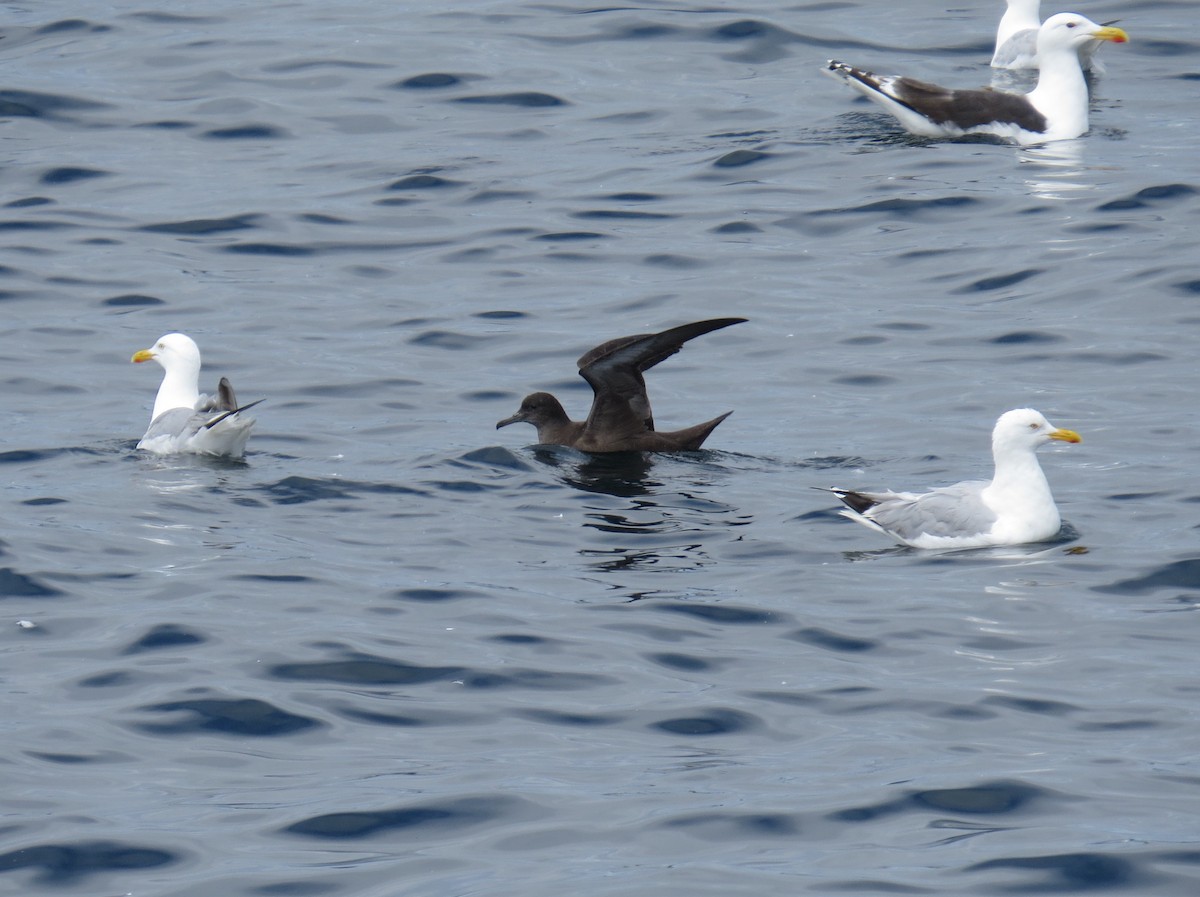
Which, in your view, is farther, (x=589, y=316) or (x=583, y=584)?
(x=589, y=316)

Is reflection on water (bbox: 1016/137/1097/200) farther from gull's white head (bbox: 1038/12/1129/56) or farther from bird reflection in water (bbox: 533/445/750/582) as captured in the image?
bird reflection in water (bbox: 533/445/750/582)

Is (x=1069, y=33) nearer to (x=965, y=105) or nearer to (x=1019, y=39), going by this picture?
(x=965, y=105)

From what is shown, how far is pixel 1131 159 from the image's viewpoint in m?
18.8

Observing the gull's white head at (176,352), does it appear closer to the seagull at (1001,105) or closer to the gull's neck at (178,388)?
the gull's neck at (178,388)

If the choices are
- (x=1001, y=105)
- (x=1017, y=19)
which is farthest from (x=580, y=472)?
(x=1017, y=19)

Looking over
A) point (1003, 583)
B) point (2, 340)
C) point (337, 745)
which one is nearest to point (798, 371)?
point (1003, 583)

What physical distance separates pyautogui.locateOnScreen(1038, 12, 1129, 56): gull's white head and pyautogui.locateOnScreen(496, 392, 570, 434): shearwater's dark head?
8644mm

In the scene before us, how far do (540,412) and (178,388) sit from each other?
7.88 feet

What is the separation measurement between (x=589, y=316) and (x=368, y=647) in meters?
7.19

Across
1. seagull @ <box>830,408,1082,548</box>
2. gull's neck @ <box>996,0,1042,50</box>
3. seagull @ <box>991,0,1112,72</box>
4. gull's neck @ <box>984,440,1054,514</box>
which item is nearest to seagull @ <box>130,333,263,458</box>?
seagull @ <box>830,408,1082,548</box>

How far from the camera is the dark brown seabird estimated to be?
1238cm

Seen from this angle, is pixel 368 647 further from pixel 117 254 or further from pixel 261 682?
pixel 117 254

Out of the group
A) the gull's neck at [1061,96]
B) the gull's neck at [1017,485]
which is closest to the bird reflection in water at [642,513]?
the gull's neck at [1017,485]

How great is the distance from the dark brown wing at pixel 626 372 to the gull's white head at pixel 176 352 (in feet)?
8.87
